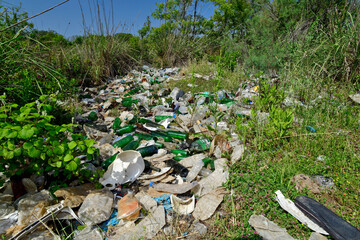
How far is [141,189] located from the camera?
5.68ft

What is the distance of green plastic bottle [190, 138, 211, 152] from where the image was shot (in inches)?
85.7

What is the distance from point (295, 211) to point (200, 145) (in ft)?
3.45

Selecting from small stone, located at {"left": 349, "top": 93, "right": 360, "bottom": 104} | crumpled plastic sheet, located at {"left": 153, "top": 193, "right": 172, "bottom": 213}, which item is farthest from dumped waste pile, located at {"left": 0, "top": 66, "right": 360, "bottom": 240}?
small stone, located at {"left": 349, "top": 93, "right": 360, "bottom": 104}

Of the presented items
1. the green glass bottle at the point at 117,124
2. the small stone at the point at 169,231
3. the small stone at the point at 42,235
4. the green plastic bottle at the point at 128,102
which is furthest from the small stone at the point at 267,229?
the green plastic bottle at the point at 128,102

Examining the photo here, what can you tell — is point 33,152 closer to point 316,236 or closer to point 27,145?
point 27,145

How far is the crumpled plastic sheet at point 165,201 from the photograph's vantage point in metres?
1.55

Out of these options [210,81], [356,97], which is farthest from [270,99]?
[210,81]

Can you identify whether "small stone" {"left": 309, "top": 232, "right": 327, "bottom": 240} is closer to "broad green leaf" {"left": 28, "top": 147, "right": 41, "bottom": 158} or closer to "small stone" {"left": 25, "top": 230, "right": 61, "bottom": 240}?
"small stone" {"left": 25, "top": 230, "right": 61, "bottom": 240}

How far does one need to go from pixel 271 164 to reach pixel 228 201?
1.87 feet

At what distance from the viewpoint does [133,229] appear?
1.35 m

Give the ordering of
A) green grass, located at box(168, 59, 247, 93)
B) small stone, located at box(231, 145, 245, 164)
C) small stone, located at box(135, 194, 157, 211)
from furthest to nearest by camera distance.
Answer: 1. green grass, located at box(168, 59, 247, 93)
2. small stone, located at box(231, 145, 245, 164)
3. small stone, located at box(135, 194, 157, 211)

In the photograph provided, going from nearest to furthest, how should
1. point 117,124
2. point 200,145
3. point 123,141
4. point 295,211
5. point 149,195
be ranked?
point 295,211 < point 149,195 < point 200,145 < point 123,141 < point 117,124

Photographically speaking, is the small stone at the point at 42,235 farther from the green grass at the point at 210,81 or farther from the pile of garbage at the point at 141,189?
the green grass at the point at 210,81

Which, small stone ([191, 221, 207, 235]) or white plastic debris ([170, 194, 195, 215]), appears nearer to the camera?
small stone ([191, 221, 207, 235])
